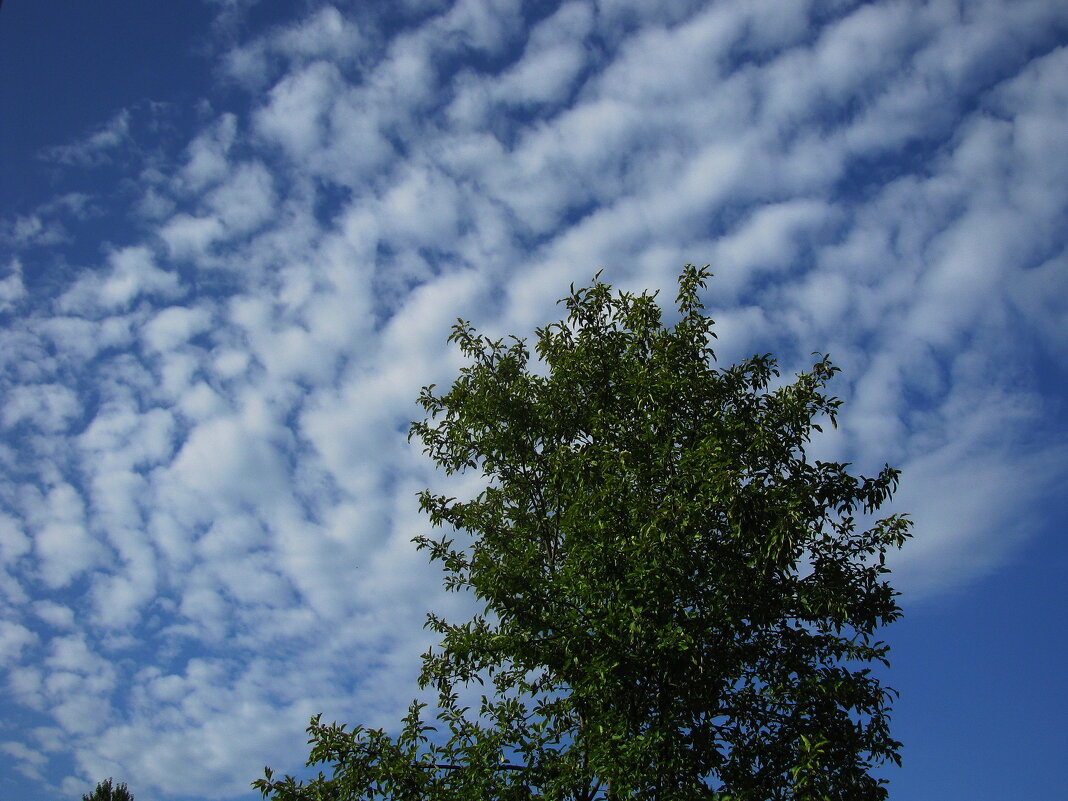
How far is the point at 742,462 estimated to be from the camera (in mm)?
13000

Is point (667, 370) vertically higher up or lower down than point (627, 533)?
higher up

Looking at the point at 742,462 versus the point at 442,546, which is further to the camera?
the point at 442,546

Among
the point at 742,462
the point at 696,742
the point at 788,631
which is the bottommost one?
the point at 696,742

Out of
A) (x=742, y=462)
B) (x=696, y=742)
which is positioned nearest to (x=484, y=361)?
(x=742, y=462)

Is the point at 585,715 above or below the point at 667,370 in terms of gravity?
below

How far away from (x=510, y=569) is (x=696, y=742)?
4001 millimetres

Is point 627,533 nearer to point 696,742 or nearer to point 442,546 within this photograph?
point 696,742

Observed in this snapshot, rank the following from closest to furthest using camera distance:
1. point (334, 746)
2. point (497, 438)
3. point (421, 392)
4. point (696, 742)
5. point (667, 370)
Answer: point (696, 742), point (334, 746), point (667, 370), point (497, 438), point (421, 392)

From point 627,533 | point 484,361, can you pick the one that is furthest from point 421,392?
point 627,533

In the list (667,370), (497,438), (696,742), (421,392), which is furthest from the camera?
(421,392)

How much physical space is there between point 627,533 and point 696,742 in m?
3.33

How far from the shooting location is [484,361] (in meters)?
16.8

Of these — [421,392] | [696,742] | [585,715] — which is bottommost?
[696,742]

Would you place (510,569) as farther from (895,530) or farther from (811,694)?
(895,530)
